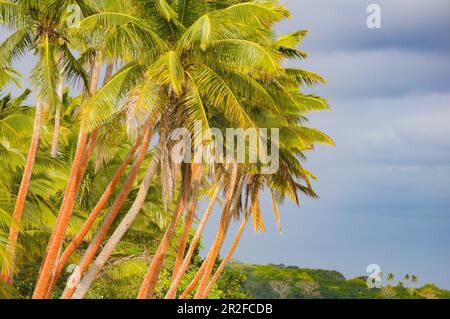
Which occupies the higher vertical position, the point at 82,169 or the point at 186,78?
the point at 186,78

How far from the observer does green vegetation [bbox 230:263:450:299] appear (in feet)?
270

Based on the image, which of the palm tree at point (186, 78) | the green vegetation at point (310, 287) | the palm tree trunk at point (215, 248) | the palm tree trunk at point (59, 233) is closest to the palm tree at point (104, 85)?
the palm tree trunk at point (59, 233)

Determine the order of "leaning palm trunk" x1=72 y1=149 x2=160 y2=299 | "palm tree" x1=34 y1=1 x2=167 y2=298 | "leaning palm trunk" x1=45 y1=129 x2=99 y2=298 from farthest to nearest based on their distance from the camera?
"leaning palm trunk" x1=45 y1=129 x2=99 y2=298 → "palm tree" x1=34 y1=1 x2=167 y2=298 → "leaning palm trunk" x1=72 y1=149 x2=160 y2=299

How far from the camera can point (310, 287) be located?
83.5 metres

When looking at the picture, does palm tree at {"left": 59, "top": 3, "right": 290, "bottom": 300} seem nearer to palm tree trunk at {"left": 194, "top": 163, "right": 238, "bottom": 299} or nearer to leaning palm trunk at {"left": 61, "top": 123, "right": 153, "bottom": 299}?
leaning palm trunk at {"left": 61, "top": 123, "right": 153, "bottom": 299}

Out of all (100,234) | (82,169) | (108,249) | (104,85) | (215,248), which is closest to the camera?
(108,249)

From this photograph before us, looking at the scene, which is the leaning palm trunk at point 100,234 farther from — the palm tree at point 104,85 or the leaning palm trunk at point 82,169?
the leaning palm trunk at point 82,169

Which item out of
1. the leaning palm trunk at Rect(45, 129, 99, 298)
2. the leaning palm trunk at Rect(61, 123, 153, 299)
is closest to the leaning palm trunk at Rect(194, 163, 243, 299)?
the leaning palm trunk at Rect(45, 129, 99, 298)

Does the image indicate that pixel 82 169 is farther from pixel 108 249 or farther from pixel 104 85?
pixel 108 249

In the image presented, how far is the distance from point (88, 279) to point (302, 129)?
14178 millimetres

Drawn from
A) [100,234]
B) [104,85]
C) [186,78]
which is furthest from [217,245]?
[104,85]

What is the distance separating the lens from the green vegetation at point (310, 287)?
82169 mm

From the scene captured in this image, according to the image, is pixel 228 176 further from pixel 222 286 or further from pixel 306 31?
pixel 222 286
